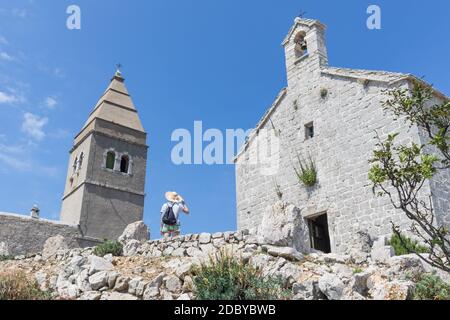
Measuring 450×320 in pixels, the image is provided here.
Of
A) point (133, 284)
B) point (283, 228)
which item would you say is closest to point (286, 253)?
point (283, 228)

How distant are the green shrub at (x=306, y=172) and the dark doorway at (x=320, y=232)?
128cm

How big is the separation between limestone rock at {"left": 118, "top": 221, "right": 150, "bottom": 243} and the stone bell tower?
12.0 m

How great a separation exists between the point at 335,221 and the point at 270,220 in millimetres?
4646

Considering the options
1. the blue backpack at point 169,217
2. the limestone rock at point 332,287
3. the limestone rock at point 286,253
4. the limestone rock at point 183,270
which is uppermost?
the blue backpack at point 169,217

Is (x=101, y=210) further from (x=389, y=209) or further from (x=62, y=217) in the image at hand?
(x=389, y=209)

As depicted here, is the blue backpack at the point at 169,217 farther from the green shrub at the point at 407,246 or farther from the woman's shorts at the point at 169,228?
the green shrub at the point at 407,246

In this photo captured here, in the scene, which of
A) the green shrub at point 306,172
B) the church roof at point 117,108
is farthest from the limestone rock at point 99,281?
the church roof at point 117,108

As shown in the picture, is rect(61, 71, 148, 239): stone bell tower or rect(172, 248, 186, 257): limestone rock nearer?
rect(172, 248, 186, 257): limestone rock

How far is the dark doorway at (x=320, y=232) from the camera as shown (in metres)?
15.0

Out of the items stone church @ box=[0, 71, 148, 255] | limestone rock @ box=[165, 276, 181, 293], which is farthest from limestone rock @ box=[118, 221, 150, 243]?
stone church @ box=[0, 71, 148, 255]

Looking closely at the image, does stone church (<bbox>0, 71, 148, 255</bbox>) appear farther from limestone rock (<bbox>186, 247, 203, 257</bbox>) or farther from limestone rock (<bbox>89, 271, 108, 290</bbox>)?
limestone rock (<bbox>89, 271, 108, 290</bbox>)

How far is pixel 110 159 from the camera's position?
28500mm

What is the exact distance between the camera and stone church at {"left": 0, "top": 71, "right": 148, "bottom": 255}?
24.6m

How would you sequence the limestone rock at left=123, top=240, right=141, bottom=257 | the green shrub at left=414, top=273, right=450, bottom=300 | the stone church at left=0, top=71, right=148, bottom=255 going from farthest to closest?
the stone church at left=0, top=71, right=148, bottom=255 < the limestone rock at left=123, top=240, right=141, bottom=257 < the green shrub at left=414, top=273, right=450, bottom=300
